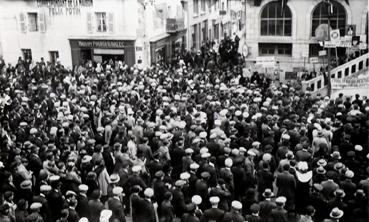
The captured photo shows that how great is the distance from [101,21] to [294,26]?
12659mm

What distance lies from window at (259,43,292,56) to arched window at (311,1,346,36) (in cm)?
227

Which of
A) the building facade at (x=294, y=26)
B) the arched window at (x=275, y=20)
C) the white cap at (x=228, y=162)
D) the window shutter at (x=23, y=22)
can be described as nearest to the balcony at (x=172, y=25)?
the building facade at (x=294, y=26)

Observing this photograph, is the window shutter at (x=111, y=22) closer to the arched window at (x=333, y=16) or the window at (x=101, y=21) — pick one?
the window at (x=101, y=21)

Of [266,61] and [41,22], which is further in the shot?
[41,22]

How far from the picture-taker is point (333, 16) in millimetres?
26578

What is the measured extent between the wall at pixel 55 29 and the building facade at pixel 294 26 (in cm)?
809

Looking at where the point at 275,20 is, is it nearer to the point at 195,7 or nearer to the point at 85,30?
the point at 85,30

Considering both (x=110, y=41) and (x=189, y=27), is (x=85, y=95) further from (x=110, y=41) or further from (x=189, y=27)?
(x=189, y=27)

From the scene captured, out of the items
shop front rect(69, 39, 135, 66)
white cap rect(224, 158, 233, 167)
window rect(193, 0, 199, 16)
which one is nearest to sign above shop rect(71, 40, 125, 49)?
shop front rect(69, 39, 135, 66)

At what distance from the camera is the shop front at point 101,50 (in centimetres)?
3144

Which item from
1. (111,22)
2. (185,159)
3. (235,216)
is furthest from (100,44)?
(235,216)

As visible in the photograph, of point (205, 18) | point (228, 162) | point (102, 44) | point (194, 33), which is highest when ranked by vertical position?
point (205, 18)

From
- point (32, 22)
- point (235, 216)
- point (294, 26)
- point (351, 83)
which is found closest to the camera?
point (235, 216)

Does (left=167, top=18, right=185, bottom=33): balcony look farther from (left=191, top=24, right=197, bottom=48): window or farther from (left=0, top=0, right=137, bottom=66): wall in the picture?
(left=191, top=24, right=197, bottom=48): window
